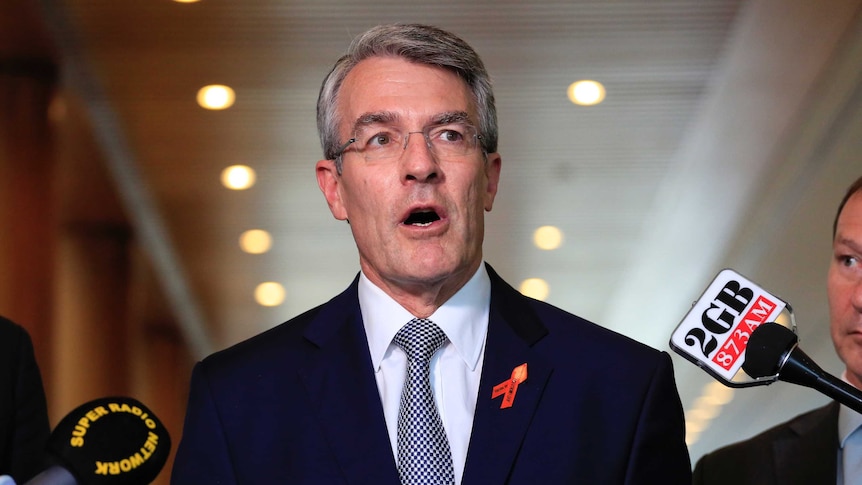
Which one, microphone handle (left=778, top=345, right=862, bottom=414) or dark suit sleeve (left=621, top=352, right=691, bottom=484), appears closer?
microphone handle (left=778, top=345, right=862, bottom=414)

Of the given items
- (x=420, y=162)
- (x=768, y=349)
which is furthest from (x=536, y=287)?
(x=768, y=349)

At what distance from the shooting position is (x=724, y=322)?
1542 mm

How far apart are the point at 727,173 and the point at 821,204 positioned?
1.76 feet

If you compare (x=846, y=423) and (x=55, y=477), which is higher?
(x=846, y=423)

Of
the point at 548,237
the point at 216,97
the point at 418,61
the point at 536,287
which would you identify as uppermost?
the point at 216,97

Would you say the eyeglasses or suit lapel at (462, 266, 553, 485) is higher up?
the eyeglasses

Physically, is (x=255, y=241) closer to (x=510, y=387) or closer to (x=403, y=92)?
(x=403, y=92)

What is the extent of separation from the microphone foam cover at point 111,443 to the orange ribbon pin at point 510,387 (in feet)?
1.54

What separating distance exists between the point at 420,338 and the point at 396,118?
34 centimetres

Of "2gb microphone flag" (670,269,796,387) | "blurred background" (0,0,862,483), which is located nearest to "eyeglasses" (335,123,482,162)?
"2gb microphone flag" (670,269,796,387)

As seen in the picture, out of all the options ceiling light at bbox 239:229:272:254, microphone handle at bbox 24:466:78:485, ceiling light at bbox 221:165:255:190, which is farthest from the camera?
ceiling light at bbox 239:229:272:254

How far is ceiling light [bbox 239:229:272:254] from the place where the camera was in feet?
16.7

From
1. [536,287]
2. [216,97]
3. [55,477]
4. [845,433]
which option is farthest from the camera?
[536,287]

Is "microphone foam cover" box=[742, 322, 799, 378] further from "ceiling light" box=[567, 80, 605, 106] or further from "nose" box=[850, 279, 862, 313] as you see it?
"ceiling light" box=[567, 80, 605, 106]
